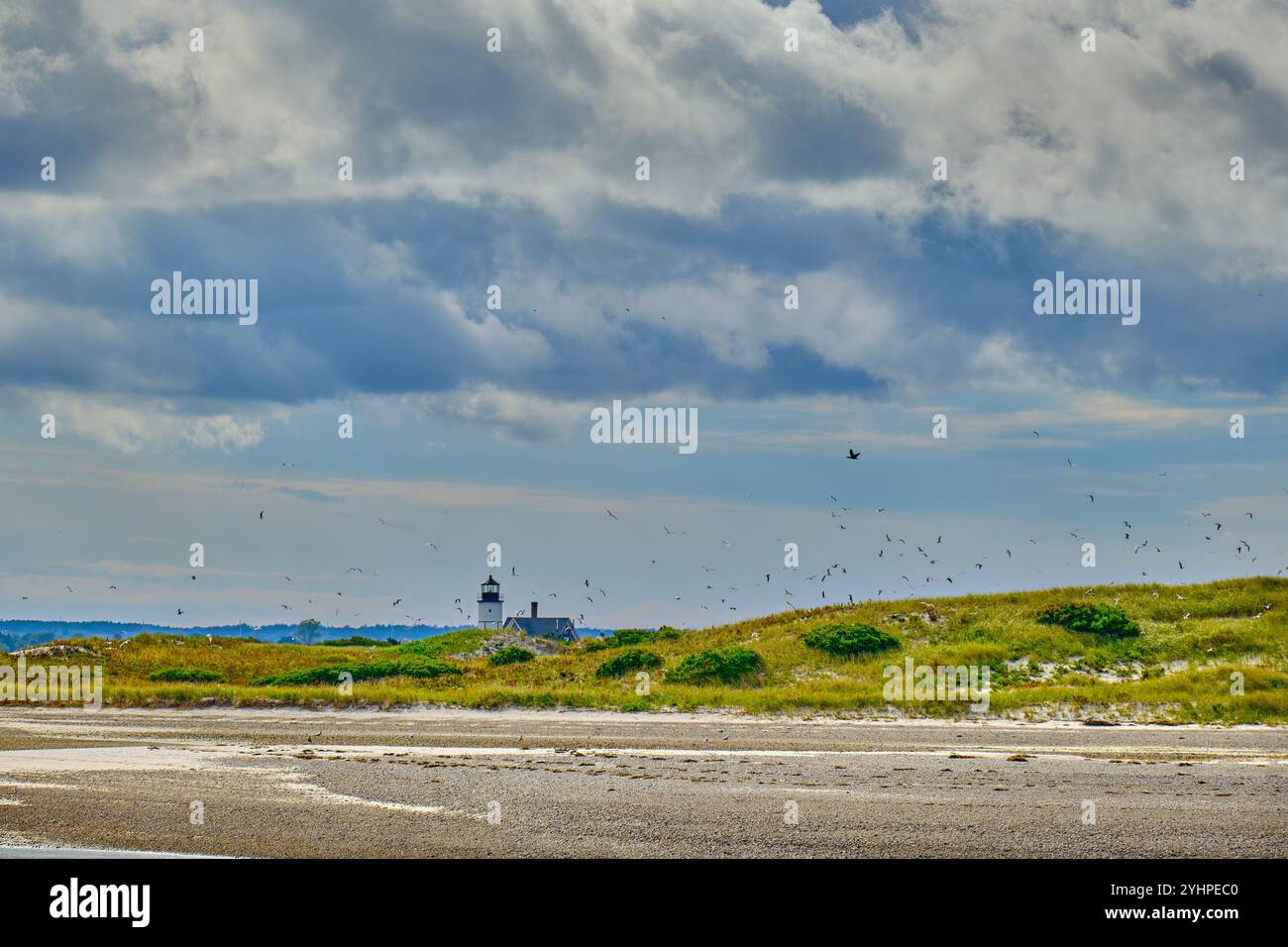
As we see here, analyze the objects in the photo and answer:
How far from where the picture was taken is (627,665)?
5644 centimetres

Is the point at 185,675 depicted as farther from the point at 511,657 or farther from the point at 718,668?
the point at 718,668

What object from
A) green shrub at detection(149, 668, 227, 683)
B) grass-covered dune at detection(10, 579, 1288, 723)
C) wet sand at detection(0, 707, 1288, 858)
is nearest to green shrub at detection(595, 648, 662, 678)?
grass-covered dune at detection(10, 579, 1288, 723)

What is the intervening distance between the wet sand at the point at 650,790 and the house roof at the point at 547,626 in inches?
2978

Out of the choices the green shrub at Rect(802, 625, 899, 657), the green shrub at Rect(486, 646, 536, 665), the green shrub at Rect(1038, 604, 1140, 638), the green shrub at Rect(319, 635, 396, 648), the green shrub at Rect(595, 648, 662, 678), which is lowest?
the green shrub at Rect(319, 635, 396, 648)

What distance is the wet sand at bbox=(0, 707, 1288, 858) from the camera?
1938 centimetres

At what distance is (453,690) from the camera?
5209 cm

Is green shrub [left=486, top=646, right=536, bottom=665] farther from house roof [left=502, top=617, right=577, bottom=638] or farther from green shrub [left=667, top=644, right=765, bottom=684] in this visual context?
house roof [left=502, top=617, right=577, bottom=638]

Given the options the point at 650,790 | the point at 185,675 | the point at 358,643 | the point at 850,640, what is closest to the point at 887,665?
the point at 850,640

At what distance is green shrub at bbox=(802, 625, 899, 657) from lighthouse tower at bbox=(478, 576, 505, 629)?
2810 inches

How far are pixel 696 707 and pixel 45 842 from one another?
30005 millimetres

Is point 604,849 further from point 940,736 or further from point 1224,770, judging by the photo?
point 940,736

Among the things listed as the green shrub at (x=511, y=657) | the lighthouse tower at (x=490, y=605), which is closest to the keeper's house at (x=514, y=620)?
the lighthouse tower at (x=490, y=605)
